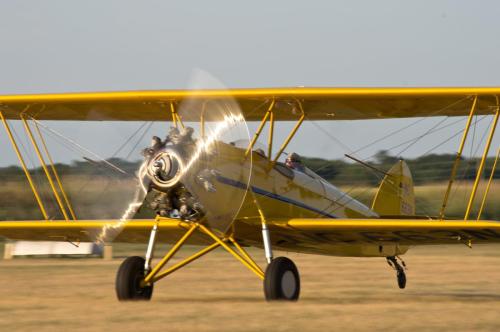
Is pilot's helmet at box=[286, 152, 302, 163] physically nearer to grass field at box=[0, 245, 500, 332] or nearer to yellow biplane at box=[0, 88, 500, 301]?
yellow biplane at box=[0, 88, 500, 301]

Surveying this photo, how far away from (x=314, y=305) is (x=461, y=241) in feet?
9.52

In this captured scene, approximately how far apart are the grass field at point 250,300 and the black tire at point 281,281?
0.48 ft

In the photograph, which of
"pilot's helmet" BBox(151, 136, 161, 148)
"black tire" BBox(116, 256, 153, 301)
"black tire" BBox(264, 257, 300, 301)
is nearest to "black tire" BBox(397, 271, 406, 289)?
"black tire" BBox(264, 257, 300, 301)

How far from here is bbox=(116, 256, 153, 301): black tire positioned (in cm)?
1048

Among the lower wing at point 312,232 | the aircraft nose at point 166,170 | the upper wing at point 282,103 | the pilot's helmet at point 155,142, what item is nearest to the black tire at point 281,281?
the lower wing at point 312,232

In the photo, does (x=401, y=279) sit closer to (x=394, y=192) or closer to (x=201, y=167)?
(x=394, y=192)

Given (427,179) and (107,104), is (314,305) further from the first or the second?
(427,179)

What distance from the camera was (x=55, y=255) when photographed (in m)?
22.1

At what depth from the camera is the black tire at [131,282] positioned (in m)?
10.5


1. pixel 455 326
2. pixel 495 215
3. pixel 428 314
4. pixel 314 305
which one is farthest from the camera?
pixel 495 215

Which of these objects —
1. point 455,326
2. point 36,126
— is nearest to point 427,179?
point 36,126

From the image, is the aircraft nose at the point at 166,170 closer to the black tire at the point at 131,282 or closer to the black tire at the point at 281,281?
the black tire at the point at 131,282

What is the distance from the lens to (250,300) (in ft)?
35.3

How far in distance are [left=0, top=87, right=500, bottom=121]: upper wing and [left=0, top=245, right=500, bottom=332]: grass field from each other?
2.37 metres
